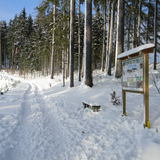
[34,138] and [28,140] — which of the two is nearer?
[28,140]

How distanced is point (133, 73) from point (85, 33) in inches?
235

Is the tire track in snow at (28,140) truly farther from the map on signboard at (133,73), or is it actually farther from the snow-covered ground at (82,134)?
the map on signboard at (133,73)

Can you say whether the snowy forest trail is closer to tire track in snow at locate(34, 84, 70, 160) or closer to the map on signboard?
tire track in snow at locate(34, 84, 70, 160)

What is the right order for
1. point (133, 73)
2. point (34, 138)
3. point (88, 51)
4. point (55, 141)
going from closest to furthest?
point (55, 141)
point (34, 138)
point (133, 73)
point (88, 51)

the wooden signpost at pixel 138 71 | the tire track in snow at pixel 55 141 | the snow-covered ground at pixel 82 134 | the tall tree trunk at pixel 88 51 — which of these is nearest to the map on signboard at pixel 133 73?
the wooden signpost at pixel 138 71

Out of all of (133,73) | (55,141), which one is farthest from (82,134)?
(133,73)

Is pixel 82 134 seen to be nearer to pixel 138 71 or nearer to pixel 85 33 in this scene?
pixel 138 71

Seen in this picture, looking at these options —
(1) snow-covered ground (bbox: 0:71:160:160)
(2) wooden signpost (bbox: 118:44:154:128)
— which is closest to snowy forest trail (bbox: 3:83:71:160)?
(1) snow-covered ground (bbox: 0:71:160:160)

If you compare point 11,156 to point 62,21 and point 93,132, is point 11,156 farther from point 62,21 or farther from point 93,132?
point 62,21

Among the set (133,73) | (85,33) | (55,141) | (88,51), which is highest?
(85,33)

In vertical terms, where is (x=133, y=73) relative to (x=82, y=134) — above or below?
above

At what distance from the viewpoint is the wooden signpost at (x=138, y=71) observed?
4605mm

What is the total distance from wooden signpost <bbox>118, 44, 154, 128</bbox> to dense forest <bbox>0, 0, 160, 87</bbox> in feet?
15.1

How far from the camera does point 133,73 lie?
5.32 m
